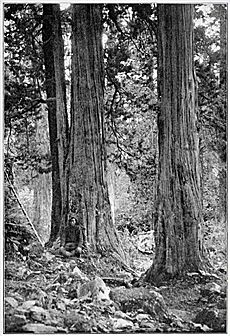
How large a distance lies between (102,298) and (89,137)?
840 millimetres

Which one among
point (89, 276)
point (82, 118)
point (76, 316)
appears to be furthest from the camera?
point (82, 118)

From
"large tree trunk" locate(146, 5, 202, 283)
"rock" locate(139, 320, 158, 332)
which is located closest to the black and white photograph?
"large tree trunk" locate(146, 5, 202, 283)

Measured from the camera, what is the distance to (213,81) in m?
2.78

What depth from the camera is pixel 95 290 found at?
105 inches

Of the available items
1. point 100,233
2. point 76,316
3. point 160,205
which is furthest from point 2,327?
point 160,205

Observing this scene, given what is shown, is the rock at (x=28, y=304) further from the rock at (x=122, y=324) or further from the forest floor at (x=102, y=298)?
the rock at (x=122, y=324)

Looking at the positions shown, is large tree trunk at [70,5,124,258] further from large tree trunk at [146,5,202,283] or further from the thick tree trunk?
the thick tree trunk

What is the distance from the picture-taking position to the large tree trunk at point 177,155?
9.07ft

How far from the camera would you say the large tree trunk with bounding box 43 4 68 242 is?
2857 mm

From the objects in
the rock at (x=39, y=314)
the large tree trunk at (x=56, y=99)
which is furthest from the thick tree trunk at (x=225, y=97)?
the rock at (x=39, y=314)

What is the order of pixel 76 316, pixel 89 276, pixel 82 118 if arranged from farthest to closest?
pixel 82 118, pixel 89 276, pixel 76 316

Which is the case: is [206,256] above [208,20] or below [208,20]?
Answer: below

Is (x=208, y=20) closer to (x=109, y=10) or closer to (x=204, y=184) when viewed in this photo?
(x=109, y=10)

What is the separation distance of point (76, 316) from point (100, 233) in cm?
46
